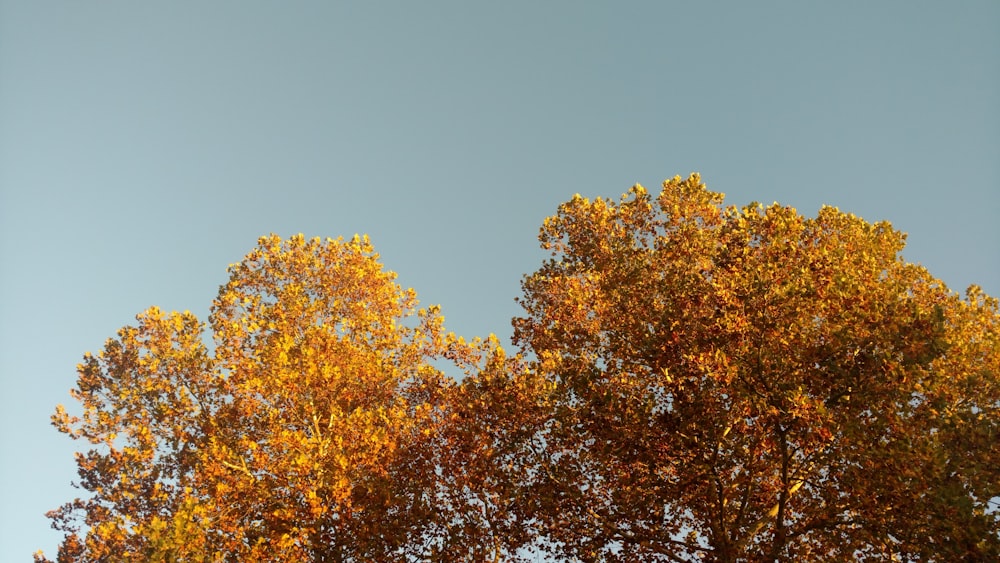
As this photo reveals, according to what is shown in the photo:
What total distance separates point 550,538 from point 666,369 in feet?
18.0

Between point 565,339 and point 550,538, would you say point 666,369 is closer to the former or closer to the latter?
point 565,339

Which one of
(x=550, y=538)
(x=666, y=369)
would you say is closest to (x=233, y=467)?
(x=550, y=538)

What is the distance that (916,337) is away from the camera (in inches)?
537

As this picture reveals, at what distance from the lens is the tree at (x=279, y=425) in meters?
18.4

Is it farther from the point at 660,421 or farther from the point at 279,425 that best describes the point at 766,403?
the point at 279,425

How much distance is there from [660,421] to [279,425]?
10.6 m

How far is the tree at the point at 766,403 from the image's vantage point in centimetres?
1339

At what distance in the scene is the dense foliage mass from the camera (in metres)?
13.8

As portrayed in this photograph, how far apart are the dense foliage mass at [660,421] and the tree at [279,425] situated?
0.11 m

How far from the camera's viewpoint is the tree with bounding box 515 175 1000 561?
13.4 meters

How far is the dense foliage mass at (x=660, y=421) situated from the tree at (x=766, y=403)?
2.2 inches

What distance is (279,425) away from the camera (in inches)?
776

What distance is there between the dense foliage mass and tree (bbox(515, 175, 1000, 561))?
56 mm

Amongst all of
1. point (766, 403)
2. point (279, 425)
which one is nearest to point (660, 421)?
point (766, 403)
